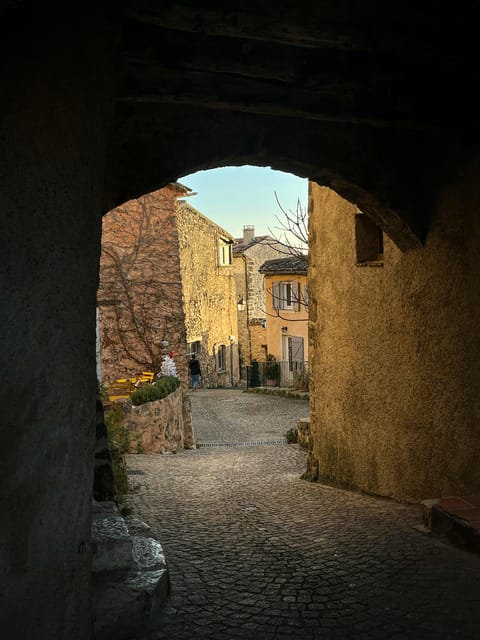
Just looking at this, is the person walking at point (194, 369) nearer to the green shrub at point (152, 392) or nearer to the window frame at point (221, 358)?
the window frame at point (221, 358)

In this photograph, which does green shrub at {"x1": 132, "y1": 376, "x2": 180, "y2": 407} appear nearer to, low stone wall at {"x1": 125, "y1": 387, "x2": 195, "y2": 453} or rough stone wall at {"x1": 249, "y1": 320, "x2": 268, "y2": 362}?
low stone wall at {"x1": 125, "y1": 387, "x2": 195, "y2": 453}

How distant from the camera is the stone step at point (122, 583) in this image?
286 cm

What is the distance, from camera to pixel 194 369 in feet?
67.9

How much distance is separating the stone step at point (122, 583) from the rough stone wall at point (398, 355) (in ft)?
7.40

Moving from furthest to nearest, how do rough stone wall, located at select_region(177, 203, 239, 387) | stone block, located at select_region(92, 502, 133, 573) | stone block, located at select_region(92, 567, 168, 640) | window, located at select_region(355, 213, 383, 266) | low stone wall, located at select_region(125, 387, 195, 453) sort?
rough stone wall, located at select_region(177, 203, 239, 387) → low stone wall, located at select_region(125, 387, 195, 453) → window, located at select_region(355, 213, 383, 266) → stone block, located at select_region(92, 502, 133, 573) → stone block, located at select_region(92, 567, 168, 640)

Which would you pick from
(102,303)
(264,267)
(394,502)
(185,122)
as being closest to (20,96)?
(185,122)

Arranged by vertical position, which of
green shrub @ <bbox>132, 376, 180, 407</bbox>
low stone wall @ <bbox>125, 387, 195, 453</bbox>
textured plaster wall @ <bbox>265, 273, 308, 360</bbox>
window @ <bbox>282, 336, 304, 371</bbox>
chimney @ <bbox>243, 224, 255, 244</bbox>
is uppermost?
chimney @ <bbox>243, 224, 255, 244</bbox>

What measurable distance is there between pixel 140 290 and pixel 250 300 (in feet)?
61.3

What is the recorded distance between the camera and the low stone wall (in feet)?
32.8

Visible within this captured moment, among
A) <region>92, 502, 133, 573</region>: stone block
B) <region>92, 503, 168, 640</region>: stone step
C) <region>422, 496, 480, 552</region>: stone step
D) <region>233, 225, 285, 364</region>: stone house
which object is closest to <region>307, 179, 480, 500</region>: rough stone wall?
<region>422, 496, 480, 552</region>: stone step

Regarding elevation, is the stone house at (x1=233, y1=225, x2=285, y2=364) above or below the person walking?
above

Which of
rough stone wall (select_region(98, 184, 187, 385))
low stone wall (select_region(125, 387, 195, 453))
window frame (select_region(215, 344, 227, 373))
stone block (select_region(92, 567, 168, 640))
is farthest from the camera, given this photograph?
window frame (select_region(215, 344, 227, 373))

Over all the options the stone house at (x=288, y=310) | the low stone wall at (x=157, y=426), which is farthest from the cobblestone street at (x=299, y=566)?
the stone house at (x=288, y=310)

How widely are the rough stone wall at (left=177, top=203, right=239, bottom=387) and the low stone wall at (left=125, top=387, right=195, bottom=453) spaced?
27.4ft
